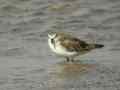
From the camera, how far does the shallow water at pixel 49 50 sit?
9.26 metres

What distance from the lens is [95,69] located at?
10.0 m

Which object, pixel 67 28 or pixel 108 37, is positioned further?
pixel 67 28

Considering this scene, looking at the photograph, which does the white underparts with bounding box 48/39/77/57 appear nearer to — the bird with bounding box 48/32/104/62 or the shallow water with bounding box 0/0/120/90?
the bird with bounding box 48/32/104/62

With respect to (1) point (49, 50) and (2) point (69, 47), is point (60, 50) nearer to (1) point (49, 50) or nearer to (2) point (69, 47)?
(2) point (69, 47)

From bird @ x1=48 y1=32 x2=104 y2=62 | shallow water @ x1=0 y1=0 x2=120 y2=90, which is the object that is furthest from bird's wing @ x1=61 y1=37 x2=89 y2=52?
shallow water @ x1=0 y1=0 x2=120 y2=90

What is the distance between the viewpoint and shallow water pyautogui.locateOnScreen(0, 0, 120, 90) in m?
9.26

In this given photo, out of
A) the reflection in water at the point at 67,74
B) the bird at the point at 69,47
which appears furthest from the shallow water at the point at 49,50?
the bird at the point at 69,47

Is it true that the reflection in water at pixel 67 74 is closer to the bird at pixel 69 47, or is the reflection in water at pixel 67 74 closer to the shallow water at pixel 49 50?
the shallow water at pixel 49 50

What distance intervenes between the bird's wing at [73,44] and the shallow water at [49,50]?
0.26m

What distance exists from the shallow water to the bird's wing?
0.86 ft

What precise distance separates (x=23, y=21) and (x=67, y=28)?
115 cm

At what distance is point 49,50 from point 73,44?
89 centimetres

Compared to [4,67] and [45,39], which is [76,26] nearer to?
[45,39]

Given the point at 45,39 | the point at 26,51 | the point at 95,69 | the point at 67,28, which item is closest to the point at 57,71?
the point at 95,69
